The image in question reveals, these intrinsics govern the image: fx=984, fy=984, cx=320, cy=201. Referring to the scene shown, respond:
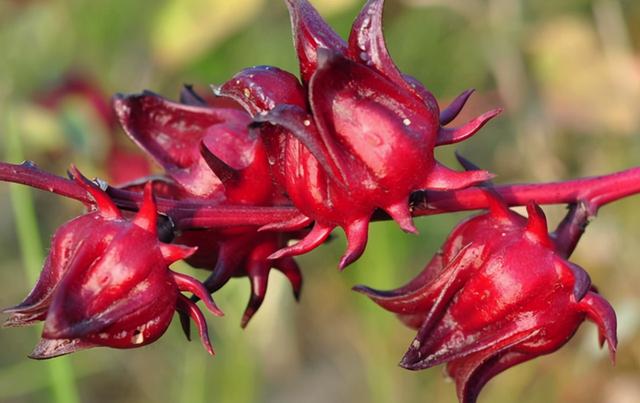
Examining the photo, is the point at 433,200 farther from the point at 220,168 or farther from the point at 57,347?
the point at 57,347

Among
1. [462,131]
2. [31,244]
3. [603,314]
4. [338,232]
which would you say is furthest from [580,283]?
[338,232]

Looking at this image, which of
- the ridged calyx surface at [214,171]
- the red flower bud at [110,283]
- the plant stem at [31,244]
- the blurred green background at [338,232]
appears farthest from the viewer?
the blurred green background at [338,232]

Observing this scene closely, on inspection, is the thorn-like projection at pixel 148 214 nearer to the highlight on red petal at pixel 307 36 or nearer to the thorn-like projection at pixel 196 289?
the thorn-like projection at pixel 196 289

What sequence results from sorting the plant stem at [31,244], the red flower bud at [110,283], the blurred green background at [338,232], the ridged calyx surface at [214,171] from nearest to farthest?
the red flower bud at [110,283]
the ridged calyx surface at [214,171]
the plant stem at [31,244]
the blurred green background at [338,232]

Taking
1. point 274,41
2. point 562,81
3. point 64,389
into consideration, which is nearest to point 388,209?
point 64,389

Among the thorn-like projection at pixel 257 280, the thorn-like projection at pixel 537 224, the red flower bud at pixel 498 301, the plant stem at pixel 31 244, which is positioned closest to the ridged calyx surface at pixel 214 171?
the thorn-like projection at pixel 257 280

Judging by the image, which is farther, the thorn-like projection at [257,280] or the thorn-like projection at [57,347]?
the thorn-like projection at [257,280]

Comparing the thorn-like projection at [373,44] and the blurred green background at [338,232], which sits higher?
the thorn-like projection at [373,44]

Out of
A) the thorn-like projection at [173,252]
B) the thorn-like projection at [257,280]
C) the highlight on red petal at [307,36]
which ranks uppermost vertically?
the highlight on red petal at [307,36]
